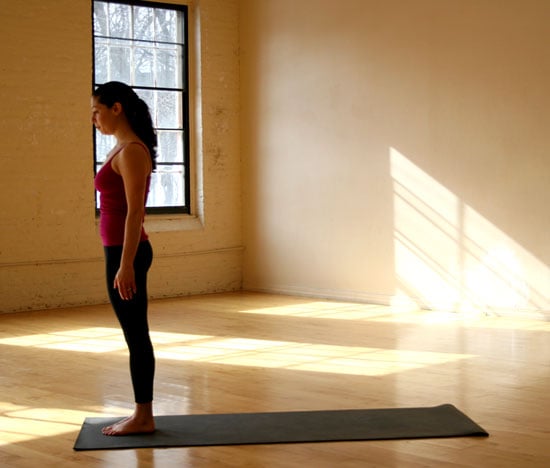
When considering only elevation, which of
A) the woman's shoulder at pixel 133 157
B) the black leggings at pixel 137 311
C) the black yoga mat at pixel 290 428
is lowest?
the black yoga mat at pixel 290 428

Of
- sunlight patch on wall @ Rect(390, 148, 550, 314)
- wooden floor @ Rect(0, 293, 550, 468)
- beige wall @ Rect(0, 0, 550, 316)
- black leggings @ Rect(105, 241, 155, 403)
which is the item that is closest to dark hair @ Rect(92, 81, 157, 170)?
black leggings @ Rect(105, 241, 155, 403)

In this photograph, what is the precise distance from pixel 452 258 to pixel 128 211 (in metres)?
5.12

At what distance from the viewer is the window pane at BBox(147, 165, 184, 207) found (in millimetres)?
10031

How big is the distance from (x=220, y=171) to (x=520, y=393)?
567 cm

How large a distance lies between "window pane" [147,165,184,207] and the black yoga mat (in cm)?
557

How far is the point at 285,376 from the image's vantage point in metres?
5.74

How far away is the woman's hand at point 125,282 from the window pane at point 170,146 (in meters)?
6.23

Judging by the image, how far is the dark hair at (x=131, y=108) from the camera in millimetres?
4090

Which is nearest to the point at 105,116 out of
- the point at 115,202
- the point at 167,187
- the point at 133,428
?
the point at 115,202

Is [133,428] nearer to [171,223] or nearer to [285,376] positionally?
[285,376]

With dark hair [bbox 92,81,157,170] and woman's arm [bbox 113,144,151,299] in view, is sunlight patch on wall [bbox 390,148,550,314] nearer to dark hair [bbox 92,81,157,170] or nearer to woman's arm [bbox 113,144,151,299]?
dark hair [bbox 92,81,157,170]

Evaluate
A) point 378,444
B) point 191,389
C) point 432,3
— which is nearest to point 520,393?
point 378,444

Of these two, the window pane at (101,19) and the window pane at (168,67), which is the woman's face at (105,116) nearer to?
the window pane at (101,19)

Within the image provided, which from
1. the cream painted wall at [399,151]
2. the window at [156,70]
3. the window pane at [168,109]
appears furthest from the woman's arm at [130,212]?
the window pane at [168,109]
